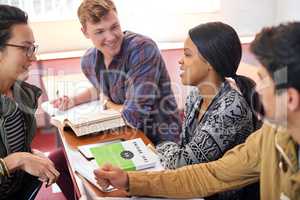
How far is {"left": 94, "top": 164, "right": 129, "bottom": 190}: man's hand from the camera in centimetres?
135

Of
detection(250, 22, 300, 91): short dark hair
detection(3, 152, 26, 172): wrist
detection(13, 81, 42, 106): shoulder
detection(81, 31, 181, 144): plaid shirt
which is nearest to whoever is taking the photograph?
detection(250, 22, 300, 91): short dark hair

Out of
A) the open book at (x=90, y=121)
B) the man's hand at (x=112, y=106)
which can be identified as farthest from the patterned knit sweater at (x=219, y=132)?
the man's hand at (x=112, y=106)

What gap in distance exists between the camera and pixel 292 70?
1.04m

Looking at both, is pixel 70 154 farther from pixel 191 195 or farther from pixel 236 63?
pixel 236 63

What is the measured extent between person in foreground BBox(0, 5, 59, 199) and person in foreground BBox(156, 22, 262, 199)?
0.59 metres

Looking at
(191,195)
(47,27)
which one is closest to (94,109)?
(191,195)

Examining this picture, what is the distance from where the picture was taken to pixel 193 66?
171cm

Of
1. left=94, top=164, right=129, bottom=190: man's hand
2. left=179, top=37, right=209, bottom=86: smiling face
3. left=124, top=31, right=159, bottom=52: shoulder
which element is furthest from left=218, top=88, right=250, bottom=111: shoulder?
left=124, top=31, right=159, bottom=52: shoulder

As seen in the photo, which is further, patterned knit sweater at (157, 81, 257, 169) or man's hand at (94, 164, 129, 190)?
patterned knit sweater at (157, 81, 257, 169)

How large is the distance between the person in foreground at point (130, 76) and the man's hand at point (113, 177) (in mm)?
638

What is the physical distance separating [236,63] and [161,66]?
0.61m

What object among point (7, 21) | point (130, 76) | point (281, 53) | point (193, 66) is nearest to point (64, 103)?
point (130, 76)

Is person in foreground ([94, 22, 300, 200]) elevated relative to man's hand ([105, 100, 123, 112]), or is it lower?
elevated

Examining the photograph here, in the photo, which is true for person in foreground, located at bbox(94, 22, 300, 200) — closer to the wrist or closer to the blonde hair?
the wrist
